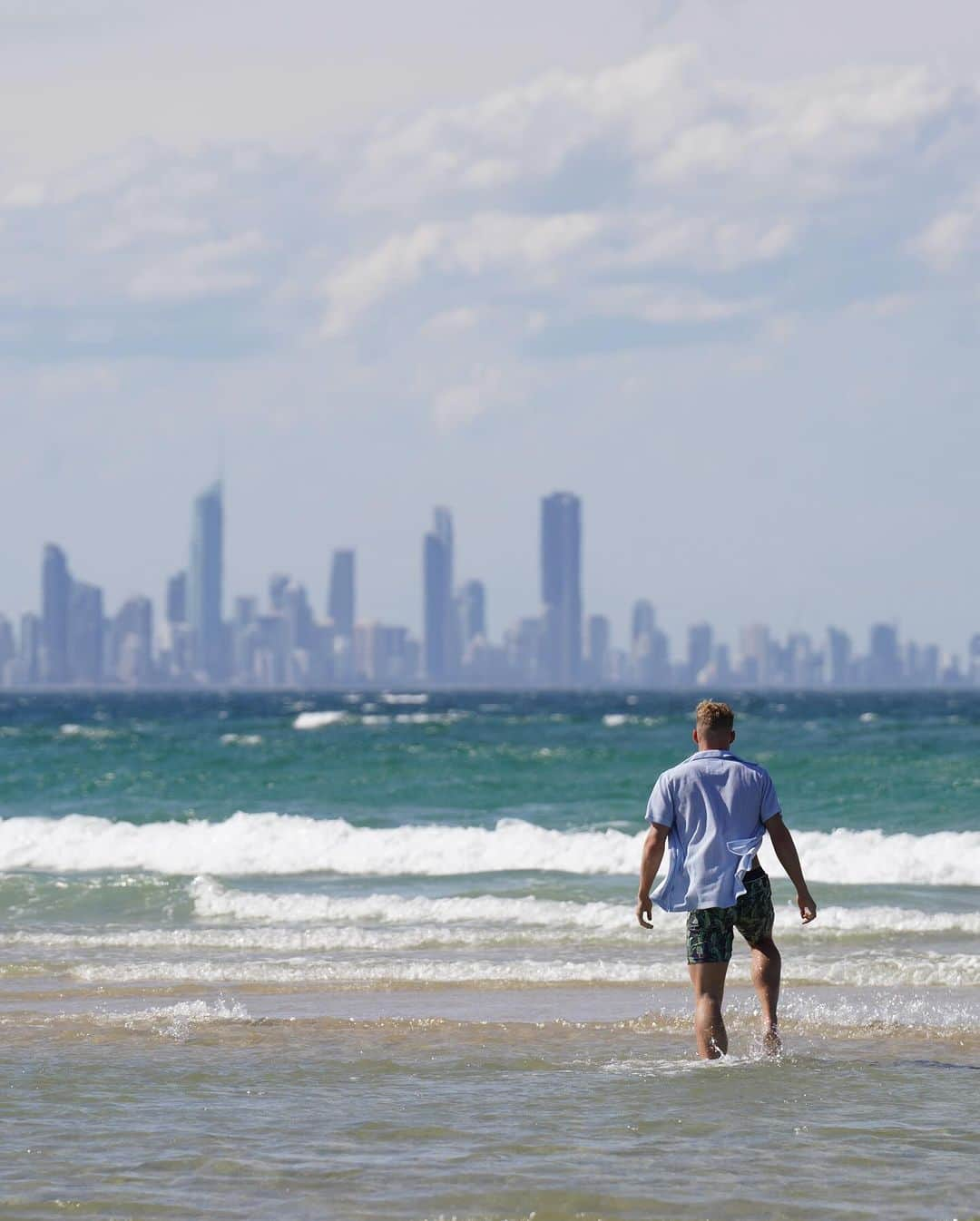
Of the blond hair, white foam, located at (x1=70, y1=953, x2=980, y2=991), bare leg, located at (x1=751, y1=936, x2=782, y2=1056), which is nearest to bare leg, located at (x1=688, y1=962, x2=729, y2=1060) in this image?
bare leg, located at (x1=751, y1=936, x2=782, y2=1056)

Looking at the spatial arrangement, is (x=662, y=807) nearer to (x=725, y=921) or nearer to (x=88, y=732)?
(x=725, y=921)

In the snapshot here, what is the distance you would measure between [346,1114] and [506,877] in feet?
34.0

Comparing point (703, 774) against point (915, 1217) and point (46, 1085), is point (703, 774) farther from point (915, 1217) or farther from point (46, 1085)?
point (46, 1085)

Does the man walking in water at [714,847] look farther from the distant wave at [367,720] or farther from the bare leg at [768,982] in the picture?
the distant wave at [367,720]

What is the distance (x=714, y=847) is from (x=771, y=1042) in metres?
1.09

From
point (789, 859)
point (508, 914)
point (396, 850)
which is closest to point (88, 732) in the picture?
point (396, 850)

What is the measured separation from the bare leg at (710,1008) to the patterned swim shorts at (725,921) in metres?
0.05

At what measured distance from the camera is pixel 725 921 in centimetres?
742

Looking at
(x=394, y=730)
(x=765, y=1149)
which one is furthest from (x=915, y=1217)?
(x=394, y=730)

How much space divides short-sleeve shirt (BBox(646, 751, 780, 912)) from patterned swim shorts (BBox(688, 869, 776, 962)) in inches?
2.5

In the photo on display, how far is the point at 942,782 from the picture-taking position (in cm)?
2716

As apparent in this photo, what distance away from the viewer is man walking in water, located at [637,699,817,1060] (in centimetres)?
739

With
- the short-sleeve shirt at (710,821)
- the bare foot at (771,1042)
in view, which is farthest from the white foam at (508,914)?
the short-sleeve shirt at (710,821)

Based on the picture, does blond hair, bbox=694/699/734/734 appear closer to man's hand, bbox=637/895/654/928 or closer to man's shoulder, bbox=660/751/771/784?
man's shoulder, bbox=660/751/771/784
